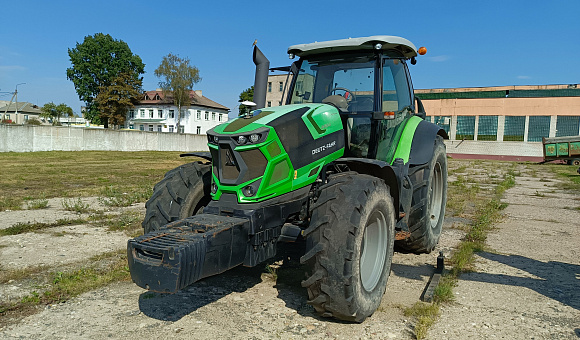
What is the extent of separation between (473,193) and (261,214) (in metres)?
9.70

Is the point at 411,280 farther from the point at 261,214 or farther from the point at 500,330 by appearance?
the point at 261,214

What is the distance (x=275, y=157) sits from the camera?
11.7 ft

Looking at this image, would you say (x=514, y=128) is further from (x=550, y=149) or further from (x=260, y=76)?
(x=260, y=76)

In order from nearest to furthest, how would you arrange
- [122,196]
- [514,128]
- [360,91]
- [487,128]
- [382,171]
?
[382,171]
[360,91]
[122,196]
[514,128]
[487,128]

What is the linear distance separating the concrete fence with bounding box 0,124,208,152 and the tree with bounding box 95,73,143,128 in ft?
75.5

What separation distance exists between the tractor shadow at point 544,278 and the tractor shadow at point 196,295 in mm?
2266

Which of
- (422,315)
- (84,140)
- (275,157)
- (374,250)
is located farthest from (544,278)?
(84,140)

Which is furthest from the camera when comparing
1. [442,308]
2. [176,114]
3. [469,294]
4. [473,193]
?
[176,114]

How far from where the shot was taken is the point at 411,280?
14.9 ft

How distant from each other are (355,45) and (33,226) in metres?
5.34

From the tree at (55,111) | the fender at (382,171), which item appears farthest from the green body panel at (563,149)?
the tree at (55,111)

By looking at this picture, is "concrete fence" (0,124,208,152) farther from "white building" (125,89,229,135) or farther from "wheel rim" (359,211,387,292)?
Answer: "wheel rim" (359,211,387,292)

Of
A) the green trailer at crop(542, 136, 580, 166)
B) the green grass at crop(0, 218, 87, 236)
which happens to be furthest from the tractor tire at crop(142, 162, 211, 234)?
the green trailer at crop(542, 136, 580, 166)

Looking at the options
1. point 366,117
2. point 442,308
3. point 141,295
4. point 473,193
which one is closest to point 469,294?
point 442,308
